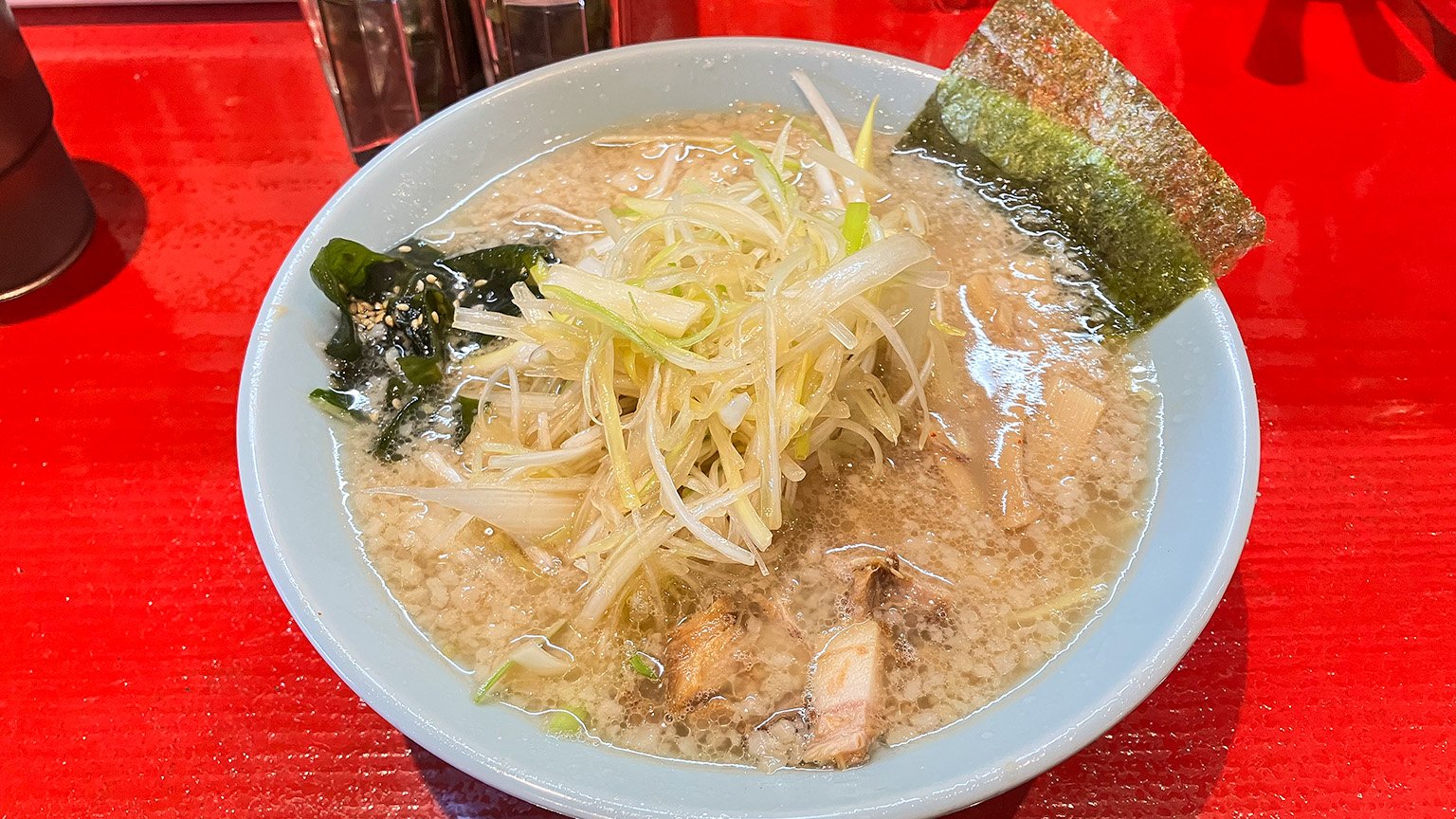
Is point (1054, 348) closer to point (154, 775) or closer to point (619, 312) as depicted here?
point (619, 312)

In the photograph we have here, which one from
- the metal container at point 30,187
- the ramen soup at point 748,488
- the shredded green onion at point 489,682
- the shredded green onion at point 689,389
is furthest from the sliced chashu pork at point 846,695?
the metal container at point 30,187

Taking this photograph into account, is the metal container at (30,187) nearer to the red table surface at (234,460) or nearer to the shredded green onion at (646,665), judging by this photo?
the red table surface at (234,460)

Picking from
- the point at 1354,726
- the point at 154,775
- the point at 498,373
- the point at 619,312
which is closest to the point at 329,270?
the point at 498,373

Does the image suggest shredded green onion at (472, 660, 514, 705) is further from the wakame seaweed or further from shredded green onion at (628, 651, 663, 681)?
the wakame seaweed

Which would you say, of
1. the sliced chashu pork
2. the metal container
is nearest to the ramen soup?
the sliced chashu pork

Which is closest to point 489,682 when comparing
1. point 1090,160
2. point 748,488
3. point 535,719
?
point 535,719

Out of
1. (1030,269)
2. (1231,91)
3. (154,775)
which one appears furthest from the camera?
(1231,91)

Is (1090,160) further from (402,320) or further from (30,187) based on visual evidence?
(30,187)
